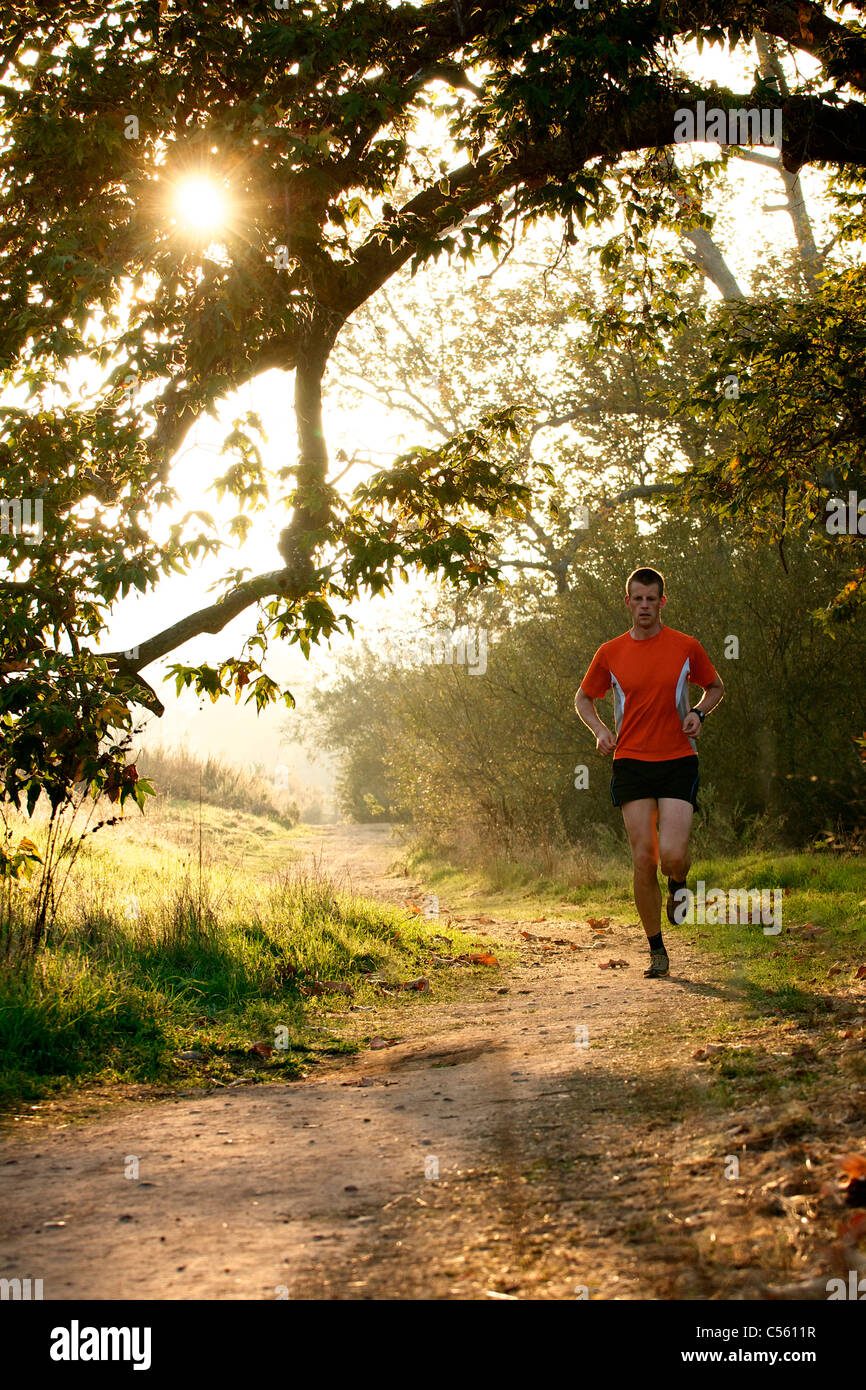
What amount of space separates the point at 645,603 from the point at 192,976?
13.0ft

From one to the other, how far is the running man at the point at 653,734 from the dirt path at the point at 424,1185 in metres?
1.35

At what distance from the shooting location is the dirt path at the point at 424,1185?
8.99 feet

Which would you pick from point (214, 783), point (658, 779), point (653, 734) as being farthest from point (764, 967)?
point (214, 783)

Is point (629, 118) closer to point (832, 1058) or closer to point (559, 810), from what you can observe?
point (832, 1058)

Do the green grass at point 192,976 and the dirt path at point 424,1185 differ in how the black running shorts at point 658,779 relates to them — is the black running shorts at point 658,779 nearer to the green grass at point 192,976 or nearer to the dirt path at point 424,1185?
the dirt path at point 424,1185

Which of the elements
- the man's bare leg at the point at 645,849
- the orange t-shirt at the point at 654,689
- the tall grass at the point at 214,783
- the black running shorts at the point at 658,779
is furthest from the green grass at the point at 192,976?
the tall grass at the point at 214,783

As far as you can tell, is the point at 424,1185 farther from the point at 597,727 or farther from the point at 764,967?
the point at 764,967

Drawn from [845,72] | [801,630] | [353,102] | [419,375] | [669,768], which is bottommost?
Result: [669,768]

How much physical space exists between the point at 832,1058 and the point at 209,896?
623cm

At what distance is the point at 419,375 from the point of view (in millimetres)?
24984

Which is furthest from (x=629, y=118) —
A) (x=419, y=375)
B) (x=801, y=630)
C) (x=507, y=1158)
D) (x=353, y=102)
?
(x=419, y=375)

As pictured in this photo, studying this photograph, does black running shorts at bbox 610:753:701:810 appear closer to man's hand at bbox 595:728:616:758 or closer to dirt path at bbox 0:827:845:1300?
man's hand at bbox 595:728:616:758

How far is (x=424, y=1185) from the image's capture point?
11.5 feet

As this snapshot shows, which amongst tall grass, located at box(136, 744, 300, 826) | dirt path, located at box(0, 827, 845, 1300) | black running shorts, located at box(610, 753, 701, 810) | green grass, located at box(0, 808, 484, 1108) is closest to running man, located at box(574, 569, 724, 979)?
black running shorts, located at box(610, 753, 701, 810)
